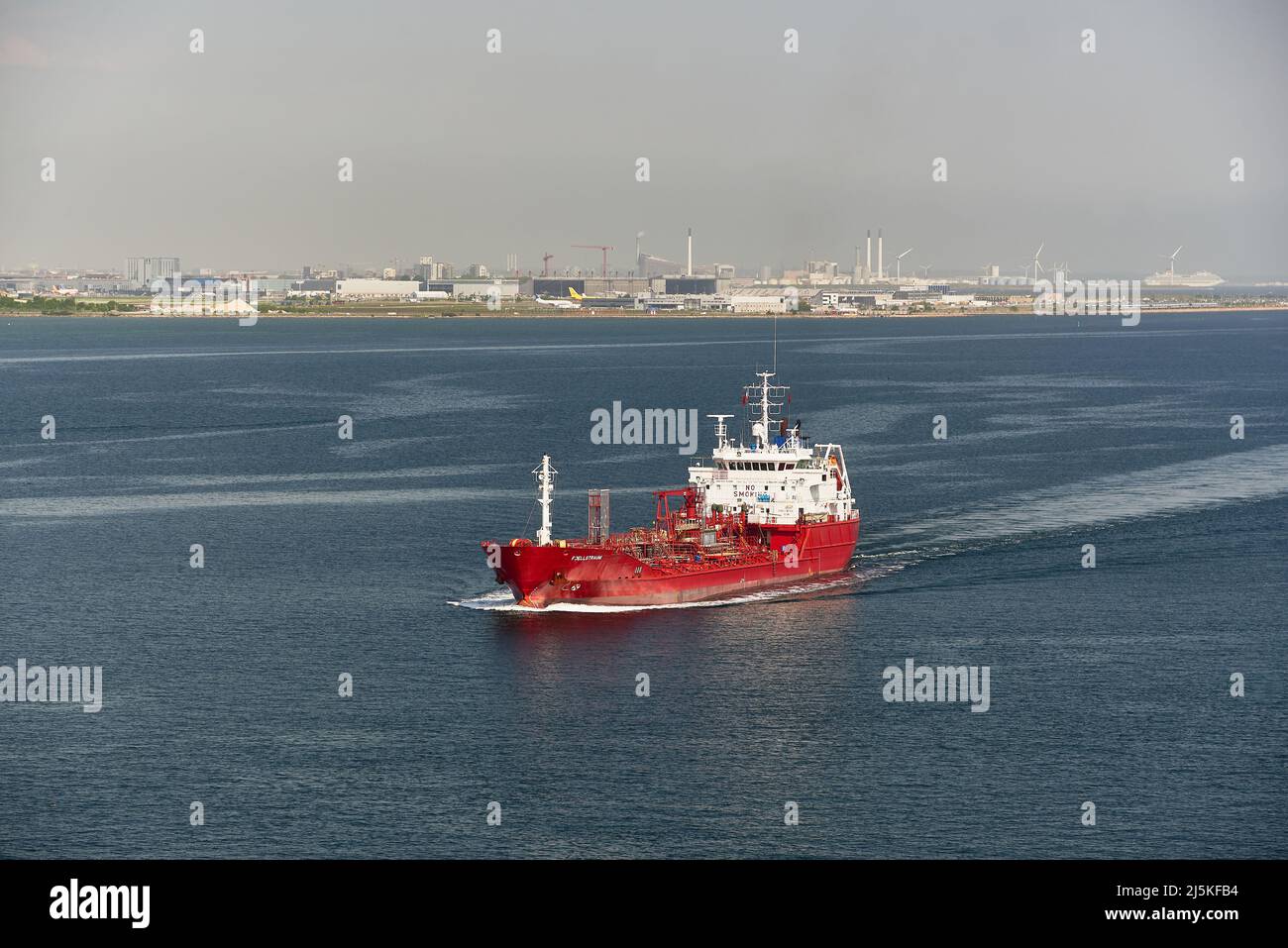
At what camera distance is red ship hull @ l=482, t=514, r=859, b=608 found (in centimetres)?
7362

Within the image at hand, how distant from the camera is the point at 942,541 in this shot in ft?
294

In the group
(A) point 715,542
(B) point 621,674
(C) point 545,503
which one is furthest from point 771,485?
(B) point 621,674

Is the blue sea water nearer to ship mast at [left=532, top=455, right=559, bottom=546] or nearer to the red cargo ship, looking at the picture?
the red cargo ship

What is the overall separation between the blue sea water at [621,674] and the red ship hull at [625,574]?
52.0 inches

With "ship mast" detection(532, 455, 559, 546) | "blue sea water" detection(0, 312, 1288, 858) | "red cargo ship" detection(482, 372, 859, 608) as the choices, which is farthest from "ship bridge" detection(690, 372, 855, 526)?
"ship mast" detection(532, 455, 559, 546)

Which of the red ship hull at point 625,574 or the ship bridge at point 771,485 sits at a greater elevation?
the ship bridge at point 771,485

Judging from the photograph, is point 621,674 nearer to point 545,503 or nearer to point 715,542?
point 545,503

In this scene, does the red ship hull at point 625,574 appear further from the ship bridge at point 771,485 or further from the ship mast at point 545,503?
the ship bridge at point 771,485

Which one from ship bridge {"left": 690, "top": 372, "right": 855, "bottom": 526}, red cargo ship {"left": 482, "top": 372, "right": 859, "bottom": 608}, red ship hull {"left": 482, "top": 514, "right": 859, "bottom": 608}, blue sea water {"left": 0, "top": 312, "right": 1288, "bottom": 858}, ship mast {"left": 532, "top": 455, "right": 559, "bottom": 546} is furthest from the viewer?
ship bridge {"left": 690, "top": 372, "right": 855, "bottom": 526}

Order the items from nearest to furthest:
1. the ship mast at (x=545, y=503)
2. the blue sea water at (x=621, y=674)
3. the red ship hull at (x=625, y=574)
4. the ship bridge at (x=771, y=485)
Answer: the blue sea water at (x=621, y=674) < the red ship hull at (x=625, y=574) < the ship mast at (x=545, y=503) < the ship bridge at (x=771, y=485)

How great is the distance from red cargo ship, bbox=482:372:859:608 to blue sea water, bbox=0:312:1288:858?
1705 millimetres

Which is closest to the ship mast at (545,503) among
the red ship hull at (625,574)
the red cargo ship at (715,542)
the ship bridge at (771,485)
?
the red cargo ship at (715,542)

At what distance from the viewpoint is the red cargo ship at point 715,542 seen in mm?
74125
